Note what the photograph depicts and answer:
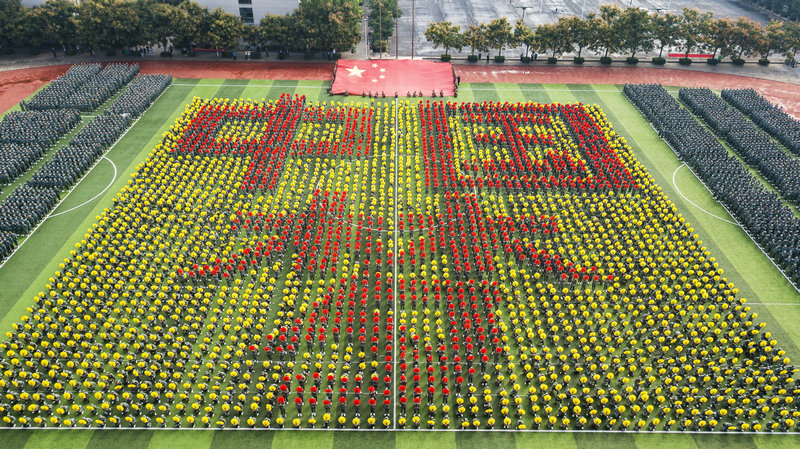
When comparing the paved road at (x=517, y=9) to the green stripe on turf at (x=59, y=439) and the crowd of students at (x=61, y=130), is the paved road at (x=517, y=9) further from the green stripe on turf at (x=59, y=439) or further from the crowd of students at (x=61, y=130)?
the green stripe on turf at (x=59, y=439)

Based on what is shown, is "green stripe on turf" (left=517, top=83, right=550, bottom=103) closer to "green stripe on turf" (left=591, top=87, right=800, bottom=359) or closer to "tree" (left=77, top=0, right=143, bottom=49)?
"green stripe on turf" (left=591, top=87, right=800, bottom=359)

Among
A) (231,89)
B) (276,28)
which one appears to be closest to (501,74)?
(276,28)

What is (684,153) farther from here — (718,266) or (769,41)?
(769,41)

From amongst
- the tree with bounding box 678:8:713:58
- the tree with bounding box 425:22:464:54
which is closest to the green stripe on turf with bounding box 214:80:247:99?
the tree with bounding box 425:22:464:54

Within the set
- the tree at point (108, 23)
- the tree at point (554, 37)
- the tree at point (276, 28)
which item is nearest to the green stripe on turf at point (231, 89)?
the tree at point (276, 28)

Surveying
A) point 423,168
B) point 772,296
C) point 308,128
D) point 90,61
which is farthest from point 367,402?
point 90,61

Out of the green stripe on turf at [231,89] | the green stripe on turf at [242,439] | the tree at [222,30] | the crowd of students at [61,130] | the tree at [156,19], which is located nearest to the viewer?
the green stripe on turf at [242,439]
